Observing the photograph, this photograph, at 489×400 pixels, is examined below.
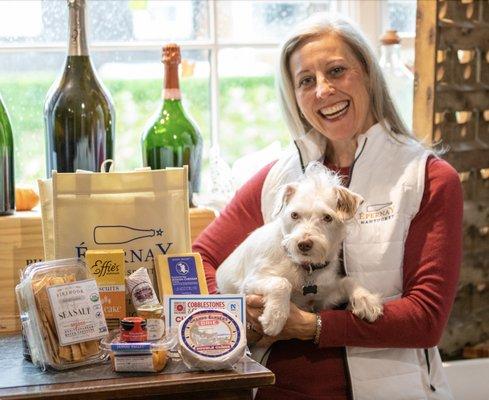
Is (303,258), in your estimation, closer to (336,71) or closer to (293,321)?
(293,321)

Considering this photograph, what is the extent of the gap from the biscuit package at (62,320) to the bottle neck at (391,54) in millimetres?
1386

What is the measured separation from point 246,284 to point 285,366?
0.21m

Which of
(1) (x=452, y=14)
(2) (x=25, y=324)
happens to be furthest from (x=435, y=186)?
(2) (x=25, y=324)

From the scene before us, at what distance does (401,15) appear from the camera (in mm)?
2693

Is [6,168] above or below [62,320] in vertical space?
above

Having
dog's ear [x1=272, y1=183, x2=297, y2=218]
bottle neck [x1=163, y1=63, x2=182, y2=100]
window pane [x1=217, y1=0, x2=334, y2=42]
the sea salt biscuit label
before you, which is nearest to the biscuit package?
the sea salt biscuit label

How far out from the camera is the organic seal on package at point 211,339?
141cm

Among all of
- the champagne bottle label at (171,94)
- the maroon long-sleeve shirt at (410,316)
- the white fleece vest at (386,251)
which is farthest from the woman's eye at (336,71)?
the champagne bottle label at (171,94)

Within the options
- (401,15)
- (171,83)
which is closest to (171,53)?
(171,83)

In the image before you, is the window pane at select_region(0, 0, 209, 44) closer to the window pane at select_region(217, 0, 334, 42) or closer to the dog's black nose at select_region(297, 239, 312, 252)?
the window pane at select_region(217, 0, 334, 42)

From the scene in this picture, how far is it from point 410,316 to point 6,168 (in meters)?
1.04

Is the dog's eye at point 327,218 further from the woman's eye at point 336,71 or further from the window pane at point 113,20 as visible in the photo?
the window pane at point 113,20

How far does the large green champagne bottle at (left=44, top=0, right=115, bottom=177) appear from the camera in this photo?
6.53 ft

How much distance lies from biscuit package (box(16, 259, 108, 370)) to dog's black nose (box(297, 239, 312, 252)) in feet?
1.42
